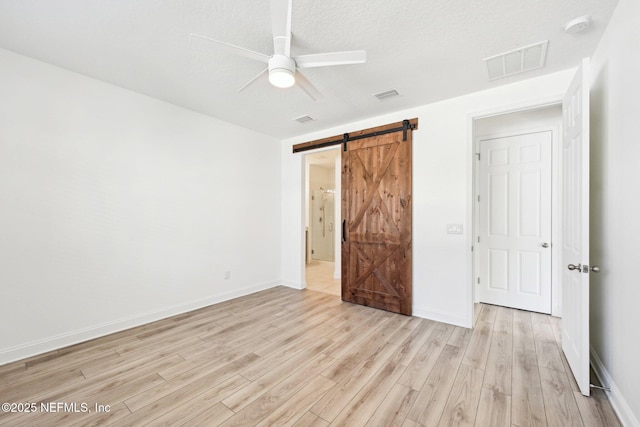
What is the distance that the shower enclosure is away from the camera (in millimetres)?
7840

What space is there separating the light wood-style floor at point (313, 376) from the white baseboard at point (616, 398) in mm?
61

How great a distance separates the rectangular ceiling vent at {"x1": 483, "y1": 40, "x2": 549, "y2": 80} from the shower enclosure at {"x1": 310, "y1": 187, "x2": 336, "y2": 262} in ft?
18.4

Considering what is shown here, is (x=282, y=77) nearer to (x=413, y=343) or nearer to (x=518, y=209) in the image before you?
(x=413, y=343)

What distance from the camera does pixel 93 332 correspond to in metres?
2.73

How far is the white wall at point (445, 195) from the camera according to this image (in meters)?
3.02

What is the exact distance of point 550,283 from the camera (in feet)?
11.0

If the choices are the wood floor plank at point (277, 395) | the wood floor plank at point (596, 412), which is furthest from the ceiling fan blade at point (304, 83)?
the wood floor plank at point (596, 412)

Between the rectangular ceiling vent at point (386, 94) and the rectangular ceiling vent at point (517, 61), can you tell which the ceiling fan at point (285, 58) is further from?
the rectangular ceiling vent at point (517, 61)

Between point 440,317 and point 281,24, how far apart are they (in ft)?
11.1

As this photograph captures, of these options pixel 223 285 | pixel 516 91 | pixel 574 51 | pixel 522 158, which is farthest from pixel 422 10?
pixel 223 285

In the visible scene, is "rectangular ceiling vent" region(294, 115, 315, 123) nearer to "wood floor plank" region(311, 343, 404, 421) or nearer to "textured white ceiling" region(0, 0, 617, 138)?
"textured white ceiling" region(0, 0, 617, 138)

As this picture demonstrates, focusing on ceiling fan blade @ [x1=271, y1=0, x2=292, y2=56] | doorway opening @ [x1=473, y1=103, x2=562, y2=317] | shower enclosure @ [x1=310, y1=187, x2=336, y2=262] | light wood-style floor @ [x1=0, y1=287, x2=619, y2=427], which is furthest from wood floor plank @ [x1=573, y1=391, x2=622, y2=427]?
shower enclosure @ [x1=310, y1=187, x2=336, y2=262]

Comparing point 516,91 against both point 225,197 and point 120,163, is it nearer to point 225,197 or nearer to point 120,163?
point 225,197

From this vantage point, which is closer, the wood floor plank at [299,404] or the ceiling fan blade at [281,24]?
the ceiling fan blade at [281,24]
